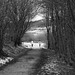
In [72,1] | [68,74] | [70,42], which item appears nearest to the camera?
[72,1]

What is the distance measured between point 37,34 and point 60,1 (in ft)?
248

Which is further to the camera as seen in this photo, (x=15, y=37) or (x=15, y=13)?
(x=15, y=37)

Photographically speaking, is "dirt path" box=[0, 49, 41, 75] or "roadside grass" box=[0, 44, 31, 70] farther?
"roadside grass" box=[0, 44, 31, 70]

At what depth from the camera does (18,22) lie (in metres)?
35.8

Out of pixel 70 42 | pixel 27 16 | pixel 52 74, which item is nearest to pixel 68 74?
pixel 52 74

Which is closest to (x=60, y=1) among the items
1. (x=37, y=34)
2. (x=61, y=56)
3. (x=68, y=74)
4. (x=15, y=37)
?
(x=68, y=74)

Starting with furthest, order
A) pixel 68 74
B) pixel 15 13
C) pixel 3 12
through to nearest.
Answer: pixel 15 13
pixel 3 12
pixel 68 74

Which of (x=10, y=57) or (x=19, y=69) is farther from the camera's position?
(x=10, y=57)

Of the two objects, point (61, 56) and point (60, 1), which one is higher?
point (60, 1)

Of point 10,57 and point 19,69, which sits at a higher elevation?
point 19,69

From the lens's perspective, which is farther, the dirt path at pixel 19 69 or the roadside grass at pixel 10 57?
the roadside grass at pixel 10 57

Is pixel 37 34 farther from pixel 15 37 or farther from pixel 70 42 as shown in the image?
pixel 70 42

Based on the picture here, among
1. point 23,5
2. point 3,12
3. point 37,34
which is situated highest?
point 23,5

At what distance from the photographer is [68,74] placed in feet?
40.3
